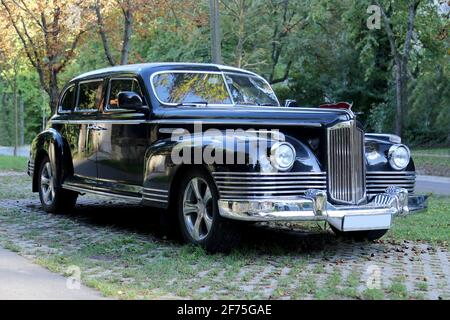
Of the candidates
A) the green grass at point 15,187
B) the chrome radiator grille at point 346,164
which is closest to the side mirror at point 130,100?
the chrome radiator grille at point 346,164

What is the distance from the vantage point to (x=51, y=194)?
34.7 feet

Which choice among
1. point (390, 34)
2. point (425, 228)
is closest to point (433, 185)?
point (425, 228)

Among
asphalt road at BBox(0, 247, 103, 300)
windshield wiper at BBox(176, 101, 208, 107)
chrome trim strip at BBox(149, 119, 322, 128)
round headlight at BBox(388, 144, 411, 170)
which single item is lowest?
asphalt road at BBox(0, 247, 103, 300)

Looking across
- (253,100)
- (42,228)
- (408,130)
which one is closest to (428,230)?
(253,100)

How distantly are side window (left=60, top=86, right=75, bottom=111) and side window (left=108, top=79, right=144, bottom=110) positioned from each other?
1.27m

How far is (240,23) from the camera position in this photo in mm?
30000

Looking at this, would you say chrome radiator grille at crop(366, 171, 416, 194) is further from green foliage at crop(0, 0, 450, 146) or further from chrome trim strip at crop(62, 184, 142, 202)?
green foliage at crop(0, 0, 450, 146)

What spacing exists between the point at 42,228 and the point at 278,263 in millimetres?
3537

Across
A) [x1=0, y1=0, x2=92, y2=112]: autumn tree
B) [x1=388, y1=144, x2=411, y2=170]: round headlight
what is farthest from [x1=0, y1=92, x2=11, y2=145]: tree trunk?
[x1=388, y1=144, x2=411, y2=170]: round headlight

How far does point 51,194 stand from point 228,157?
15.2 ft

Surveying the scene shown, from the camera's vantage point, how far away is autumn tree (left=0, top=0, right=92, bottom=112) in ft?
59.2

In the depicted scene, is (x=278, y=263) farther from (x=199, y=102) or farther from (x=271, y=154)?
(x=199, y=102)

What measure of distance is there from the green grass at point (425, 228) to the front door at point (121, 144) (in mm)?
3037

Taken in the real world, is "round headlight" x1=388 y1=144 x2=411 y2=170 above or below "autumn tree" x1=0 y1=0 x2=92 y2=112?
below
